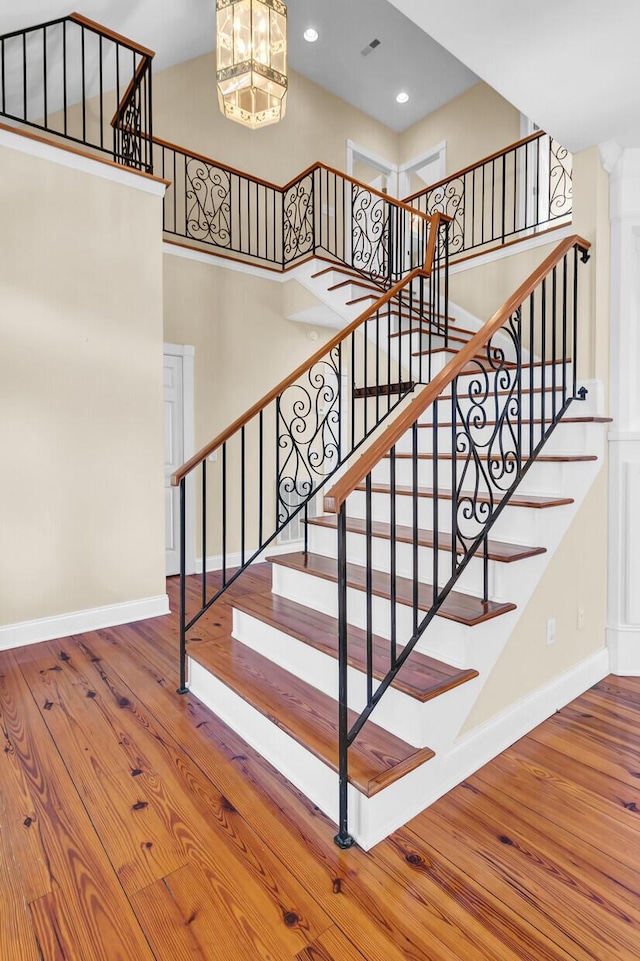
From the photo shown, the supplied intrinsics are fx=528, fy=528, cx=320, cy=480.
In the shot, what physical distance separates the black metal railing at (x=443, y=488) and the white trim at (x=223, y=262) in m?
3.03

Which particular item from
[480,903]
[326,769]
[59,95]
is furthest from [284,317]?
[480,903]

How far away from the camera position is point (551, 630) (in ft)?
7.98

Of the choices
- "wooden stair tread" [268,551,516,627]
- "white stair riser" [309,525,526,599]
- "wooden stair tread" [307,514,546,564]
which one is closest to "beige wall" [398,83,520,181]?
Answer: "wooden stair tread" [307,514,546,564]

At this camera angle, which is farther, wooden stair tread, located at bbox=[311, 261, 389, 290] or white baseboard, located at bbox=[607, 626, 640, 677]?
wooden stair tread, located at bbox=[311, 261, 389, 290]

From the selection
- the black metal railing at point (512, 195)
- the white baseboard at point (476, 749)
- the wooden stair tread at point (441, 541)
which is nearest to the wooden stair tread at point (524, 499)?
the wooden stair tread at point (441, 541)

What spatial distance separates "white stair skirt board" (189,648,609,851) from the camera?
171cm

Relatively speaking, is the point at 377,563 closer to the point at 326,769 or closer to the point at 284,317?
the point at 326,769

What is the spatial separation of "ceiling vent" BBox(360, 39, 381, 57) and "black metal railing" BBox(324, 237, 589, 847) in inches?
200

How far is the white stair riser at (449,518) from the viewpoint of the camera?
7.73 feet

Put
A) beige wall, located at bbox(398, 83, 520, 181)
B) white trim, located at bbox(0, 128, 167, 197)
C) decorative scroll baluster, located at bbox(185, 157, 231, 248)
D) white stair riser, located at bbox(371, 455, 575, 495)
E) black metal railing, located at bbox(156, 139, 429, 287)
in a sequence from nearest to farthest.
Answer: white stair riser, located at bbox(371, 455, 575, 495) < white trim, located at bbox(0, 128, 167, 197) < black metal railing, located at bbox(156, 139, 429, 287) < decorative scroll baluster, located at bbox(185, 157, 231, 248) < beige wall, located at bbox(398, 83, 520, 181)

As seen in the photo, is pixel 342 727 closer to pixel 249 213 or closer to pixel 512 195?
pixel 249 213

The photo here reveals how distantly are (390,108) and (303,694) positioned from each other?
8294 mm

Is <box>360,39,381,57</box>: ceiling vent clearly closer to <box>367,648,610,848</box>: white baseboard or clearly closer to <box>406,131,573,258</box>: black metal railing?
<box>406,131,573,258</box>: black metal railing

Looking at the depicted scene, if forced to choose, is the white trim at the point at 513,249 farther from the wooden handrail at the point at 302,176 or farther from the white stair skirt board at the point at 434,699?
the white stair skirt board at the point at 434,699
